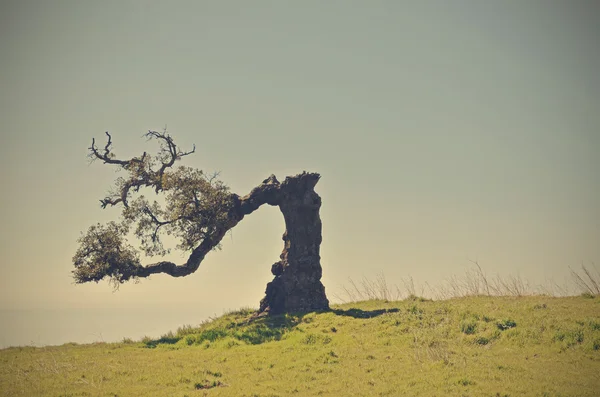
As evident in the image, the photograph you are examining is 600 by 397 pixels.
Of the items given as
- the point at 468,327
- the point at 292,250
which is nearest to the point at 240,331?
the point at 292,250

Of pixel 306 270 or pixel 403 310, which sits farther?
pixel 306 270

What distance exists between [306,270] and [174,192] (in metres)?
10.8

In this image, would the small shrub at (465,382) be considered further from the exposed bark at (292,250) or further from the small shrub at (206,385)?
the exposed bark at (292,250)

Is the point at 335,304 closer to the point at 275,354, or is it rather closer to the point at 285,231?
the point at 285,231

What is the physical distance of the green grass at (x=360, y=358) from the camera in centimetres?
1942

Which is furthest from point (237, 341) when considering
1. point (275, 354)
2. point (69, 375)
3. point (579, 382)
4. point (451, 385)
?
point (579, 382)

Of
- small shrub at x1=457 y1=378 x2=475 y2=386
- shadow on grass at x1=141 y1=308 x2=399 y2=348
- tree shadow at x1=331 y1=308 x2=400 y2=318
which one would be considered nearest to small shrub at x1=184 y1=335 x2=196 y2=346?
shadow on grass at x1=141 y1=308 x2=399 y2=348

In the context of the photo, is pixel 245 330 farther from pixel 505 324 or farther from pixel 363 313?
pixel 505 324

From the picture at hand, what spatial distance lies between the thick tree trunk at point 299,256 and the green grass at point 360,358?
343 cm

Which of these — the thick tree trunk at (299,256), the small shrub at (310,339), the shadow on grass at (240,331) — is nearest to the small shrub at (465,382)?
the small shrub at (310,339)

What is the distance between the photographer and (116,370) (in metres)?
24.7

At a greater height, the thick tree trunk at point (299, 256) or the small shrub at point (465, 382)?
the thick tree trunk at point (299, 256)

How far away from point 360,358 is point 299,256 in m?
13.6

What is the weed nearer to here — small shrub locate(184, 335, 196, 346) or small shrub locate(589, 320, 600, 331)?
small shrub locate(589, 320, 600, 331)
